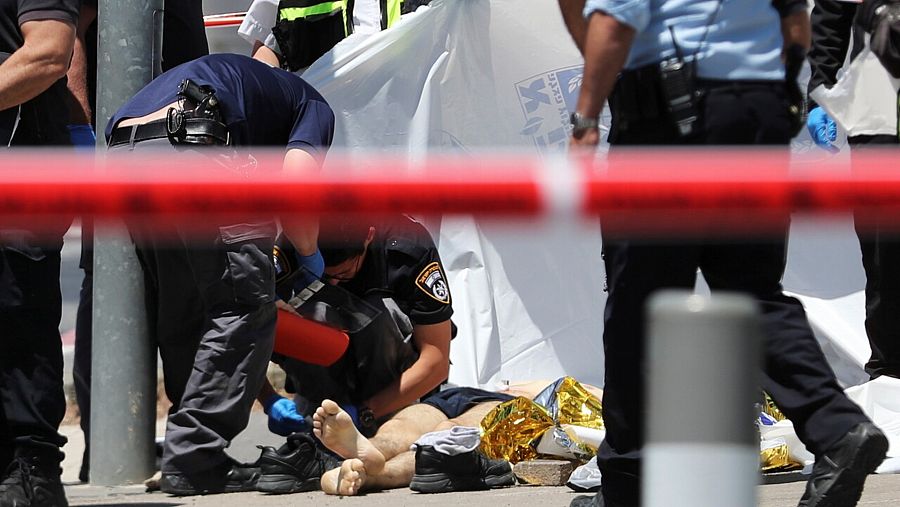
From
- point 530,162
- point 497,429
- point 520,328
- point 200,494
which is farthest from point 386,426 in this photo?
point 530,162

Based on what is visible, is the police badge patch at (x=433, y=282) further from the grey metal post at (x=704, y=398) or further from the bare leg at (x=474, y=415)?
the grey metal post at (x=704, y=398)

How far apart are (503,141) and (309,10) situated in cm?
85

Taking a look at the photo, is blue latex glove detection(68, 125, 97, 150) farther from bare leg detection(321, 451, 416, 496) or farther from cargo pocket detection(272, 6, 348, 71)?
cargo pocket detection(272, 6, 348, 71)

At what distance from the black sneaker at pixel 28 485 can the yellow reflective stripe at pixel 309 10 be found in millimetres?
2240

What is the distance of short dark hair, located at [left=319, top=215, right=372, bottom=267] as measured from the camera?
12.3 ft

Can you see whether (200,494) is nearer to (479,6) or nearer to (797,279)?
(479,6)

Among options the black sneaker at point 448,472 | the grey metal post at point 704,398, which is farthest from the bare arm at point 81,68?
the grey metal post at point 704,398

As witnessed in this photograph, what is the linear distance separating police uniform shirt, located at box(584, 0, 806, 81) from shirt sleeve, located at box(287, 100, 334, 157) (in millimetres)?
1188

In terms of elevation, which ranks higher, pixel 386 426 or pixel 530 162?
pixel 530 162

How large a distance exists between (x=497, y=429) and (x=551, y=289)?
56.2 inches

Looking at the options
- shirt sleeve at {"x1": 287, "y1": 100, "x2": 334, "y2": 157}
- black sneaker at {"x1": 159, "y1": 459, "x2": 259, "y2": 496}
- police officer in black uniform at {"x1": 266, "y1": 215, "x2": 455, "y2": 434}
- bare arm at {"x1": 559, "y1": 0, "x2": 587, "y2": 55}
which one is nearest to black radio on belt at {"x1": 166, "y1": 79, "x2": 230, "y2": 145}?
shirt sleeve at {"x1": 287, "y1": 100, "x2": 334, "y2": 157}

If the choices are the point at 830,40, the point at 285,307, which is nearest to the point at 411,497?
the point at 285,307

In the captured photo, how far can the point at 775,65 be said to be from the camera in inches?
98.4

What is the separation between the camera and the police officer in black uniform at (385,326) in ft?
12.8
